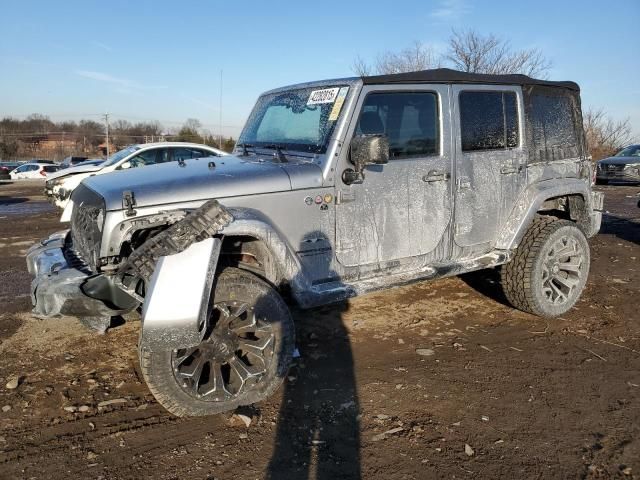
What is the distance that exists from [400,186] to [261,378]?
1.73 meters

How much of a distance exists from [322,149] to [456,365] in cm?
190

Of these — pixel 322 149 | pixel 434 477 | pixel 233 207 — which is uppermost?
pixel 322 149

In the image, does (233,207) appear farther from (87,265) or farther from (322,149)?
(87,265)

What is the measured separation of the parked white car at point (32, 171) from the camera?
1113 inches

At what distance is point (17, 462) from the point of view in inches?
103

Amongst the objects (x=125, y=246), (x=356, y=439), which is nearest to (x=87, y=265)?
(x=125, y=246)

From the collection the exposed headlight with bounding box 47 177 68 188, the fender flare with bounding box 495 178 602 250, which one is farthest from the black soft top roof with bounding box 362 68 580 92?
the exposed headlight with bounding box 47 177 68 188

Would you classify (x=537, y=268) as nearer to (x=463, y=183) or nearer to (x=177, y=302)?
(x=463, y=183)

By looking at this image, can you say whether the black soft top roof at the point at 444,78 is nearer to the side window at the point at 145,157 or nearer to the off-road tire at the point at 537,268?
the off-road tire at the point at 537,268

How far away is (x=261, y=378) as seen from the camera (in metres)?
3.05

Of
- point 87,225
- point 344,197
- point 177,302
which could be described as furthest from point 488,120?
point 87,225

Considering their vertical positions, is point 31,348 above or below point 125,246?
below

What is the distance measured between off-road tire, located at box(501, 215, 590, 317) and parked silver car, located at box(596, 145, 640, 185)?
16.2 m

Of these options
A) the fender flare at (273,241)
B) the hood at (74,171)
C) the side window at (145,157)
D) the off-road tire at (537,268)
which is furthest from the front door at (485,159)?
the hood at (74,171)
